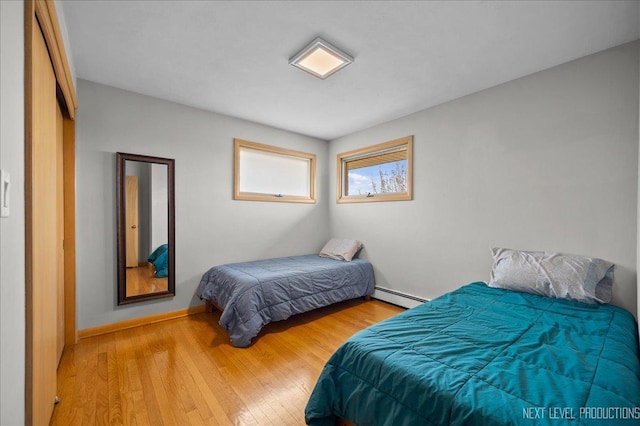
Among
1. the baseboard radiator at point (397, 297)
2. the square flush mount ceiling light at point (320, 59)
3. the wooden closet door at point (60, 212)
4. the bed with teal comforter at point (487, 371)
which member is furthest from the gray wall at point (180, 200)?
the bed with teal comforter at point (487, 371)

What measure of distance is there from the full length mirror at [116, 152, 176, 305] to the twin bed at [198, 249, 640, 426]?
128 centimetres

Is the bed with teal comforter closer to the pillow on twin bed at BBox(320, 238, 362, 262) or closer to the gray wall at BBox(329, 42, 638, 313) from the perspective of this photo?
the gray wall at BBox(329, 42, 638, 313)

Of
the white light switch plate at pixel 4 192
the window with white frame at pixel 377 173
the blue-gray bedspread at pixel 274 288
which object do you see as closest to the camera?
the white light switch plate at pixel 4 192

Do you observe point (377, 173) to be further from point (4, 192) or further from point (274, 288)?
point (4, 192)

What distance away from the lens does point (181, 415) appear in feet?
5.27

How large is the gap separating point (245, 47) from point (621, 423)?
2820 mm

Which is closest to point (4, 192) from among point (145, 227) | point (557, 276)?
point (145, 227)

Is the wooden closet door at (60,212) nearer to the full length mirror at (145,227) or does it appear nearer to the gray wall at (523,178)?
the full length mirror at (145,227)

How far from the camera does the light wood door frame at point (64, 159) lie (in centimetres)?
101

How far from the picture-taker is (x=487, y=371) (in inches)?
45.1

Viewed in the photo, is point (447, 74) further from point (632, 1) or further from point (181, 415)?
point (181, 415)

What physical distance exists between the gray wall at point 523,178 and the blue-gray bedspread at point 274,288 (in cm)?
67

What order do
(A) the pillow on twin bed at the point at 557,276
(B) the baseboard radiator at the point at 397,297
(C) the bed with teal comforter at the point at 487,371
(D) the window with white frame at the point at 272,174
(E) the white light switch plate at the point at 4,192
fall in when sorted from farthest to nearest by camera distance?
(D) the window with white frame at the point at 272,174 < (B) the baseboard radiator at the point at 397,297 < (A) the pillow on twin bed at the point at 557,276 < (C) the bed with teal comforter at the point at 487,371 < (E) the white light switch plate at the point at 4,192

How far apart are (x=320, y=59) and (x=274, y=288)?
2.17 metres
